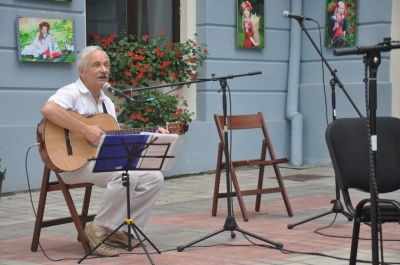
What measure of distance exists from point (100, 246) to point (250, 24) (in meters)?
6.48

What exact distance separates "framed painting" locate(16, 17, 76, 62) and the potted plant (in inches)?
27.2

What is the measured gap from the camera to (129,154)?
595 cm

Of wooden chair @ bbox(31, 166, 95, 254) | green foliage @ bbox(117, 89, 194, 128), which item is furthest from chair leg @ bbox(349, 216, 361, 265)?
green foliage @ bbox(117, 89, 194, 128)

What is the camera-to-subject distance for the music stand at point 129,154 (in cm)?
584

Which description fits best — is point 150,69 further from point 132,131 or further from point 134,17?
point 132,131

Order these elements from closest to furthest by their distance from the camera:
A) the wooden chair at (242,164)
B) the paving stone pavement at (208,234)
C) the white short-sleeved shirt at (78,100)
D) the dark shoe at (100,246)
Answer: the paving stone pavement at (208,234) < the dark shoe at (100,246) < the white short-sleeved shirt at (78,100) < the wooden chair at (242,164)

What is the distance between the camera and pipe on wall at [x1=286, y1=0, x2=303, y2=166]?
40.9 feet

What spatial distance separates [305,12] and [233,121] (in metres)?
4.98

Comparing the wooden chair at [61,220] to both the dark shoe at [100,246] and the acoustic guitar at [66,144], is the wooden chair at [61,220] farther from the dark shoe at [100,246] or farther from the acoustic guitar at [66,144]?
the acoustic guitar at [66,144]

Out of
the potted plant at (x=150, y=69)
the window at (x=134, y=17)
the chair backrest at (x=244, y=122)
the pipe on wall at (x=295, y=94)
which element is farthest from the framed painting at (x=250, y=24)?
the chair backrest at (x=244, y=122)

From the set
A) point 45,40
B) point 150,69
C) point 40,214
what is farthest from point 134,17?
point 40,214

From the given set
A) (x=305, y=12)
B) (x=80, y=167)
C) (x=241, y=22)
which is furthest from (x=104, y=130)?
(x=305, y=12)

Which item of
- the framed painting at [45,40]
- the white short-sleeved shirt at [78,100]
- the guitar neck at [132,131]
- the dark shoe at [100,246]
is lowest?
the dark shoe at [100,246]

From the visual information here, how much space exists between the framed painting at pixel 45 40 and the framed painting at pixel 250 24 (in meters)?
2.79
